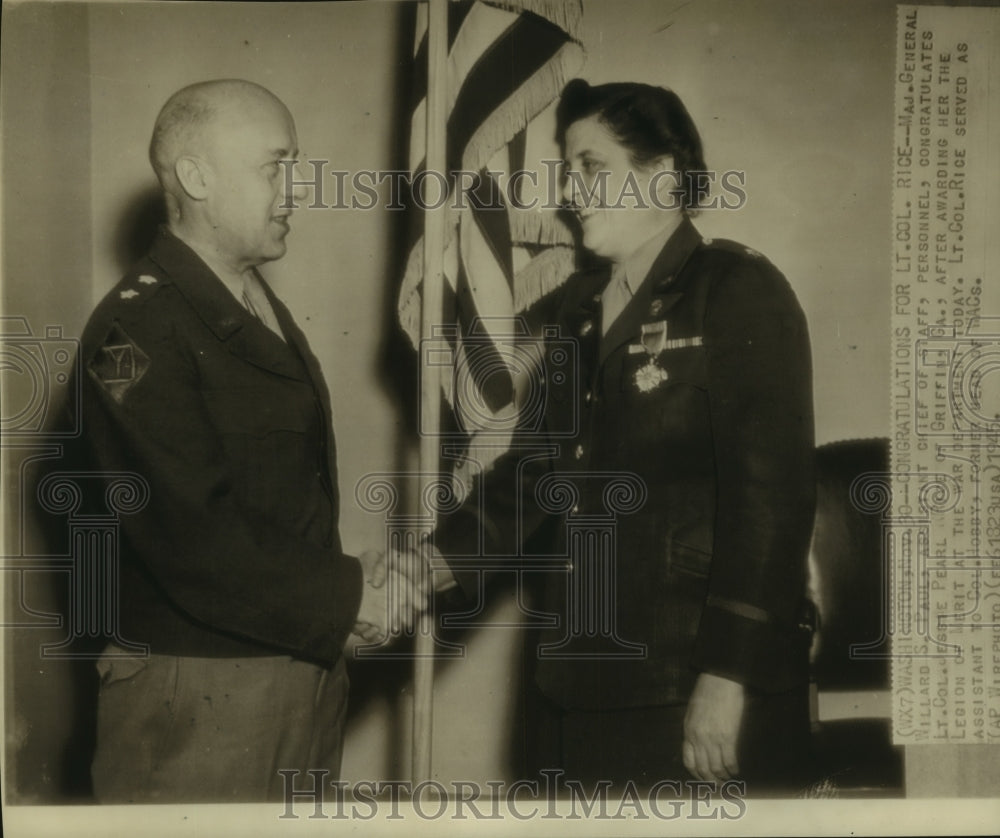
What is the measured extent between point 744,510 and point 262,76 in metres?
1.47

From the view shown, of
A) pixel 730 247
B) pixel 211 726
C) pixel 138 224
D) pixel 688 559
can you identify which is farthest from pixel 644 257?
pixel 211 726

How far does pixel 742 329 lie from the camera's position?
8.72ft

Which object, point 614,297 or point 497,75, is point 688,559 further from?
point 497,75

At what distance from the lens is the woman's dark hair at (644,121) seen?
2699mm

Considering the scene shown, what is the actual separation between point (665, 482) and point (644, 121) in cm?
83

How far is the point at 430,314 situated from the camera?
105 inches

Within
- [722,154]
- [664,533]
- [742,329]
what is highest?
[722,154]

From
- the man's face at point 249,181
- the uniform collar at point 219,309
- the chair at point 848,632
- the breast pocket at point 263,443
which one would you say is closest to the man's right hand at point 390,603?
the breast pocket at point 263,443

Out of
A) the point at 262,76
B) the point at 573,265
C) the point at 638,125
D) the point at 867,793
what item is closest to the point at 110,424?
the point at 262,76

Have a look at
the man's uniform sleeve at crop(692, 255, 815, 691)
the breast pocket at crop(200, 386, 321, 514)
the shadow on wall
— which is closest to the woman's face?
the man's uniform sleeve at crop(692, 255, 815, 691)

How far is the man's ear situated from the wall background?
0.12 metres

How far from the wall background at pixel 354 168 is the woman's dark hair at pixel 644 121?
0.04 meters

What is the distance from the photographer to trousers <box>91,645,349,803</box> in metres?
2.60

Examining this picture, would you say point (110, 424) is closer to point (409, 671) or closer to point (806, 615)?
point (409, 671)
